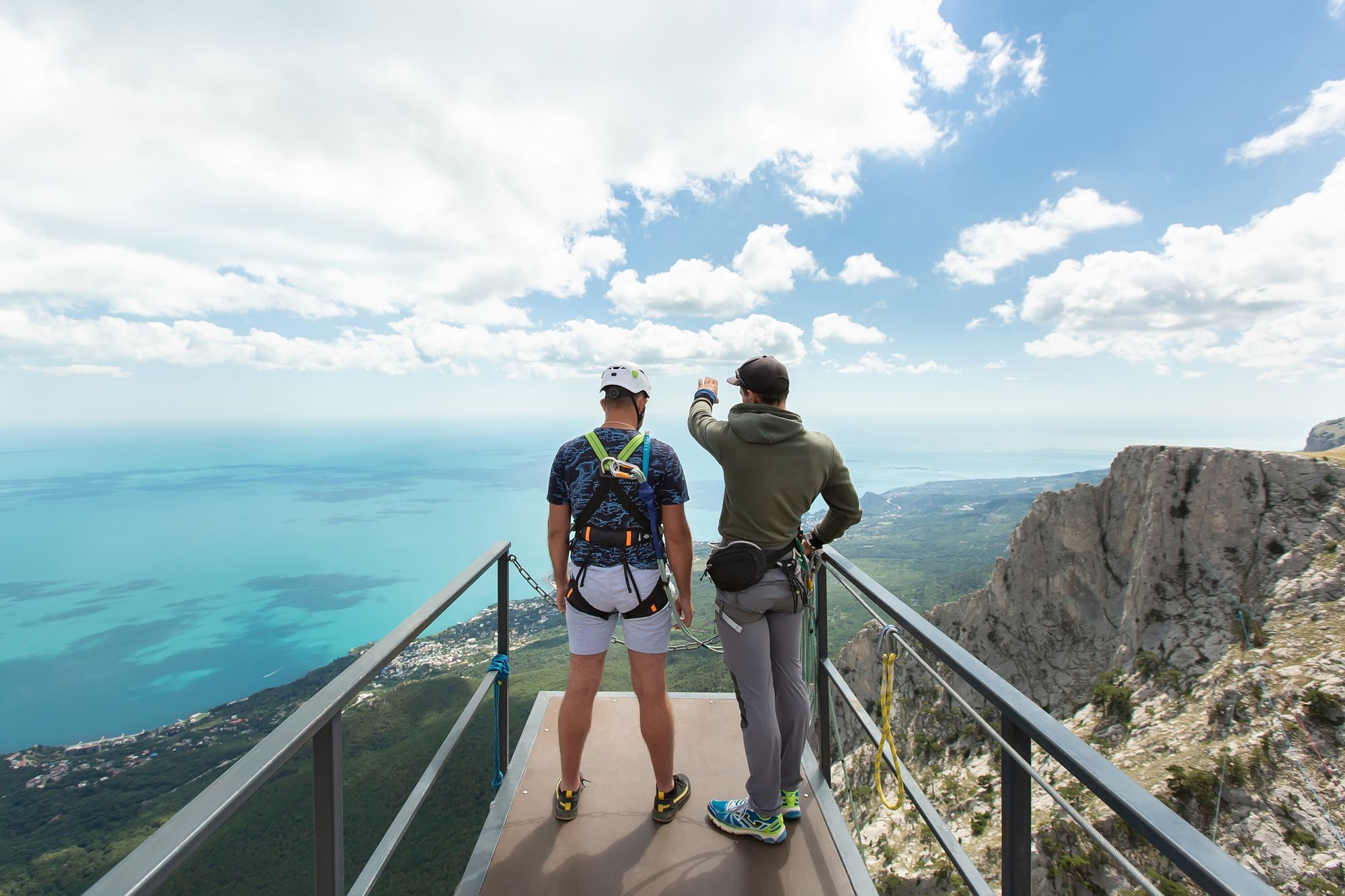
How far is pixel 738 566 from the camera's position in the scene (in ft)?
9.05

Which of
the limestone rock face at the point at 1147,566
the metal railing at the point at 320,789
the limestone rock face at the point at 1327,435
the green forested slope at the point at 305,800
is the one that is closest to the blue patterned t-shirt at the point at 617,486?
the metal railing at the point at 320,789

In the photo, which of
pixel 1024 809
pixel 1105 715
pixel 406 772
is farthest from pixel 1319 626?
pixel 406 772

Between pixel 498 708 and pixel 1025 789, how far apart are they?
9.45 ft

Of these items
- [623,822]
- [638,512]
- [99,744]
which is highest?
[638,512]

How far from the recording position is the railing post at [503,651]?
3.59m

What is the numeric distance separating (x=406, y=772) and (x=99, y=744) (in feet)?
258

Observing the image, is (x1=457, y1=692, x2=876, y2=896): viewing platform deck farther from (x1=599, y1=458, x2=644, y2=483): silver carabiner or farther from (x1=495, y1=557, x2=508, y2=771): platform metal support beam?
(x1=599, y1=458, x2=644, y2=483): silver carabiner

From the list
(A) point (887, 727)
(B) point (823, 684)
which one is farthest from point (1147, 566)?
(A) point (887, 727)

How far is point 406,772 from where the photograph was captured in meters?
35.0

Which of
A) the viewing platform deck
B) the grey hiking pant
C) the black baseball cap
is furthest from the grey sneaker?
the black baseball cap

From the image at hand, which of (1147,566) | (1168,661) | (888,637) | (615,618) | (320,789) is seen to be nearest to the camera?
(320,789)

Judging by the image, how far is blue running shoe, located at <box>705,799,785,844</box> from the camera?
9.91 ft

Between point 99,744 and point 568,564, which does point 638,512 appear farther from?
point 99,744

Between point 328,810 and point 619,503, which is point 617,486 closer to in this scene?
point 619,503
